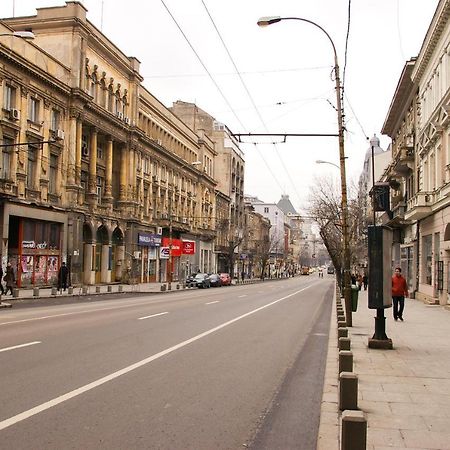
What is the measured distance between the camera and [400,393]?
309 inches

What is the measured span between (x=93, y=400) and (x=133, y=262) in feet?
153

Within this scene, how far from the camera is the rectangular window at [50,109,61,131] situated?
39.8 metres

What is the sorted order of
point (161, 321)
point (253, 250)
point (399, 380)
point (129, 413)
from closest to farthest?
point (129, 413) < point (399, 380) < point (161, 321) < point (253, 250)

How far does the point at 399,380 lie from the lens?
8789mm

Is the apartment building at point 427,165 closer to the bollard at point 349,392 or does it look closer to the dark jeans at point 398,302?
the dark jeans at point 398,302

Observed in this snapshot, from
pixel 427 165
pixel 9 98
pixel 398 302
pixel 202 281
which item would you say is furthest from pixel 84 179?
pixel 398 302

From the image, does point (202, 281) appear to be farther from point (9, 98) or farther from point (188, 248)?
point (9, 98)

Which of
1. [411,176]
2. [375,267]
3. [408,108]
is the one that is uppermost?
[408,108]

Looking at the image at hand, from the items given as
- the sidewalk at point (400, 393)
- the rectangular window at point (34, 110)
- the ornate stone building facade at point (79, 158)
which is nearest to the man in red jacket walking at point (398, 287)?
the sidewalk at point (400, 393)

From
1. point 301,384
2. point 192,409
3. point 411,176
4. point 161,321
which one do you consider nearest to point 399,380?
point 301,384

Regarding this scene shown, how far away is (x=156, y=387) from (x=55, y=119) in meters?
35.2

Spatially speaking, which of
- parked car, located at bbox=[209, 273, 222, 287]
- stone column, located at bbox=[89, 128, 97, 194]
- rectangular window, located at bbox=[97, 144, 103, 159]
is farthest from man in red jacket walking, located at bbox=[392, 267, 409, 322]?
parked car, located at bbox=[209, 273, 222, 287]

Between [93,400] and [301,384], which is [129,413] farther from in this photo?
[301,384]

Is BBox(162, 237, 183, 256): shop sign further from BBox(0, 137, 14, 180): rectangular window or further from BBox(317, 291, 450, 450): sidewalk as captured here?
BBox(317, 291, 450, 450): sidewalk
